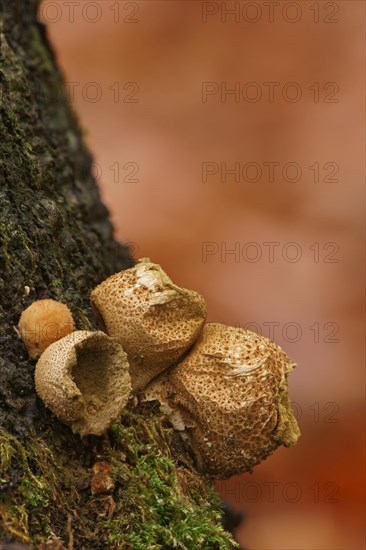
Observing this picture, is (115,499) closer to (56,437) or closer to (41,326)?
(56,437)

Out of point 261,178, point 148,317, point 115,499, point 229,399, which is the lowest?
point 115,499

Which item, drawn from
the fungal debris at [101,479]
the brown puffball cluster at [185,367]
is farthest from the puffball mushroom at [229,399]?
the fungal debris at [101,479]

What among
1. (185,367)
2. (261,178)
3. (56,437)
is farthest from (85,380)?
(261,178)

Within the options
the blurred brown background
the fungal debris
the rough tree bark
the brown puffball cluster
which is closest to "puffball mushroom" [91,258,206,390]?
the brown puffball cluster

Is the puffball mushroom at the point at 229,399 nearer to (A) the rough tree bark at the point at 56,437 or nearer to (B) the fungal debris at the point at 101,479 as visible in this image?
(A) the rough tree bark at the point at 56,437

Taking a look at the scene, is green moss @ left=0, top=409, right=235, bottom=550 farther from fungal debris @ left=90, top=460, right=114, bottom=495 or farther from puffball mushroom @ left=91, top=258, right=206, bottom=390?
puffball mushroom @ left=91, top=258, right=206, bottom=390

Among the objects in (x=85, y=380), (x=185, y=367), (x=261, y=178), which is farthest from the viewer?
(x=261, y=178)

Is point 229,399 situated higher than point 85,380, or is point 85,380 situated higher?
point 85,380
